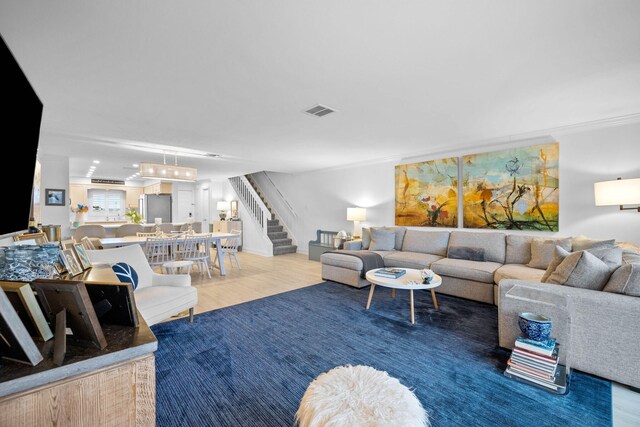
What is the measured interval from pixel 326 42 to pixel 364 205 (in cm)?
475

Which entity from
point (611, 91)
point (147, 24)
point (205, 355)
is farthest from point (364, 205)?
point (147, 24)

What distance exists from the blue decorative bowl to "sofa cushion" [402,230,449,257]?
2.59 m

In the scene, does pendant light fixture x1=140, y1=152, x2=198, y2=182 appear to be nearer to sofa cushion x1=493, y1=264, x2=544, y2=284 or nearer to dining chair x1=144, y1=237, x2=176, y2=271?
dining chair x1=144, y1=237, x2=176, y2=271

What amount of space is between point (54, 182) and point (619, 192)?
28.4ft

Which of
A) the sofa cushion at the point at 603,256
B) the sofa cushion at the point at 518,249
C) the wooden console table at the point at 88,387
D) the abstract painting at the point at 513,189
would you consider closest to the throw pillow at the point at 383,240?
the abstract painting at the point at 513,189

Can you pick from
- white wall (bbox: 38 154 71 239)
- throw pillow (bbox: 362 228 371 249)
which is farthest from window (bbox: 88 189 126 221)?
throw pillow (bbox: 362 228 371 249)

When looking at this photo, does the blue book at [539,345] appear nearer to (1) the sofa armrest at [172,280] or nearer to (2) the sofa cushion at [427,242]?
(2) the sofa cushion at [427,242]

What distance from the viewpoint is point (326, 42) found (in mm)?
1904

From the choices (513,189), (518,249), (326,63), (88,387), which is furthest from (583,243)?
(88,387)

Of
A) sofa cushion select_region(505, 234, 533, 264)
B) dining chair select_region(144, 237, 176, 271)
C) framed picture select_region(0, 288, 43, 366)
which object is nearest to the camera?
framed picture select_region(0, 288, 43, 366)

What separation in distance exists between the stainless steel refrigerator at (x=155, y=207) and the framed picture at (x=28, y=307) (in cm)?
1073

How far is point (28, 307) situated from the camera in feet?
2.67

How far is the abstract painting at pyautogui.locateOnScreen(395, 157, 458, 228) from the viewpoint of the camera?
496 cm

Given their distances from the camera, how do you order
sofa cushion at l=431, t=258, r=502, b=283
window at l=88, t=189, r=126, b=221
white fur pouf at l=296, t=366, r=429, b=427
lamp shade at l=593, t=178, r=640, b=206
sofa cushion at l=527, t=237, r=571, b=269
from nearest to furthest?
white fur pouf at l=296, t=366, r=429, b=427, lamp shade at l=593, t=178, r=640, b=206, sofa cushion at l=527, t=237, r=571, b=269, sofa cushion at l=431, t=258, r=502, b=283, window at l=88, t=189, r=126, b=221
